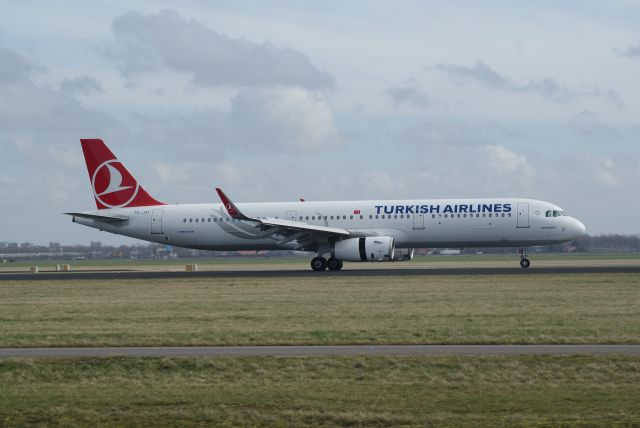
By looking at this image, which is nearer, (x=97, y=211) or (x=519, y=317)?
(x=519, y=317)

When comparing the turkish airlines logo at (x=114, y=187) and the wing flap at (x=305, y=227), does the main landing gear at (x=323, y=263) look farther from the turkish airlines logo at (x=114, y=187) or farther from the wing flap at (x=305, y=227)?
the turkish airlines logo at (x=114, y=187)

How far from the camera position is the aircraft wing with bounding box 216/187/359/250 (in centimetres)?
5153

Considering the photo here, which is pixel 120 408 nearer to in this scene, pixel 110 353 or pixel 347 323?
pixel 110 353

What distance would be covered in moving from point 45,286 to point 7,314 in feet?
50.5

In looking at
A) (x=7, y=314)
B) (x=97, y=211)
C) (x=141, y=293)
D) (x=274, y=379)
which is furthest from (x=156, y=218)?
(x=274, y=379)

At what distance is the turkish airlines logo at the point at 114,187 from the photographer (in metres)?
58.5

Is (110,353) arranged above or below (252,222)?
below

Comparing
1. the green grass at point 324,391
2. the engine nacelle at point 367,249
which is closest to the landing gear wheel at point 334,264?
the engine nacelle at point 367,249

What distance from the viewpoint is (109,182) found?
58438 millimetres

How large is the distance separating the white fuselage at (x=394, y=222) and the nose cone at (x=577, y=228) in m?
0.05

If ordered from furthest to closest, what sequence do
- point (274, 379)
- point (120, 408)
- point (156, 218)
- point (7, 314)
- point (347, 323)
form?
1. point (156, 218)
2. point (7, 314)
3. point (347, 323)
4. point (274, 379)
5. point (120, 408)

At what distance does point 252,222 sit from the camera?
54188 millimetres

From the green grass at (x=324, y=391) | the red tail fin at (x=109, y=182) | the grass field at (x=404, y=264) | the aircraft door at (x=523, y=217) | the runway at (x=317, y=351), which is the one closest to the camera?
the green grass at (x=324, y=391)

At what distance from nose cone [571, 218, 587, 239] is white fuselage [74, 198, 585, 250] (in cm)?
5
